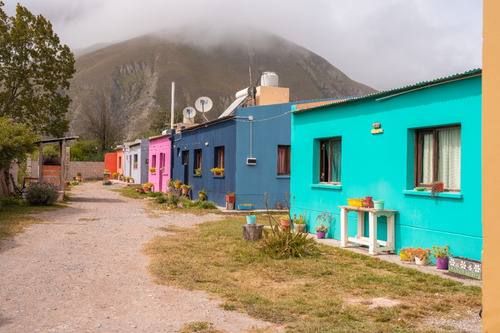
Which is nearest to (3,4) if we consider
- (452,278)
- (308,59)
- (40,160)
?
(40,160)

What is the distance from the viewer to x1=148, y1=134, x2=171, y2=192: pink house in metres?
26.2

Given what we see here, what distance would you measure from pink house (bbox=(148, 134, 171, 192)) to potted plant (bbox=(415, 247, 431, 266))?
19.8 metres

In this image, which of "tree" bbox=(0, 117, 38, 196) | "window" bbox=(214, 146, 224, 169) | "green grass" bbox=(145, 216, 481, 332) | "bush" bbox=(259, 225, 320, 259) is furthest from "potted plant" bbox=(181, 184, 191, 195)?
"bush" bbox=(259, 225, 320, 259)

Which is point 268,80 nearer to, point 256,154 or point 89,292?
point 256,154

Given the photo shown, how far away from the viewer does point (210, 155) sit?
63.3 feet

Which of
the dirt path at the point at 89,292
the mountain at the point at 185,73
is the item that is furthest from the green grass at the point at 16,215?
the mountain at the point at 185,73

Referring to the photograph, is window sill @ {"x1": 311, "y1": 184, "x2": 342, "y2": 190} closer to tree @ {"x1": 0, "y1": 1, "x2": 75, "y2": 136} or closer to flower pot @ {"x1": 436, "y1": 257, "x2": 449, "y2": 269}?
flower pot @ {"x1": 436, "y1": 257, "x2": 449, "y2": 269}

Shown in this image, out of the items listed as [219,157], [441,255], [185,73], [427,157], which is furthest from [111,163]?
[185,73]

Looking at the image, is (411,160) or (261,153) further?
(261,153)

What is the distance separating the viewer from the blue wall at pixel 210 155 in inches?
669

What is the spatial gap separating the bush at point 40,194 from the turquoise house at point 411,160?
10624 millimetres

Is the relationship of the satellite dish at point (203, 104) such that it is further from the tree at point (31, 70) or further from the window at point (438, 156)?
the window at point (438, 156)

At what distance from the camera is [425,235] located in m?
7.68

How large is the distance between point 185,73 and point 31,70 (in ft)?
345
